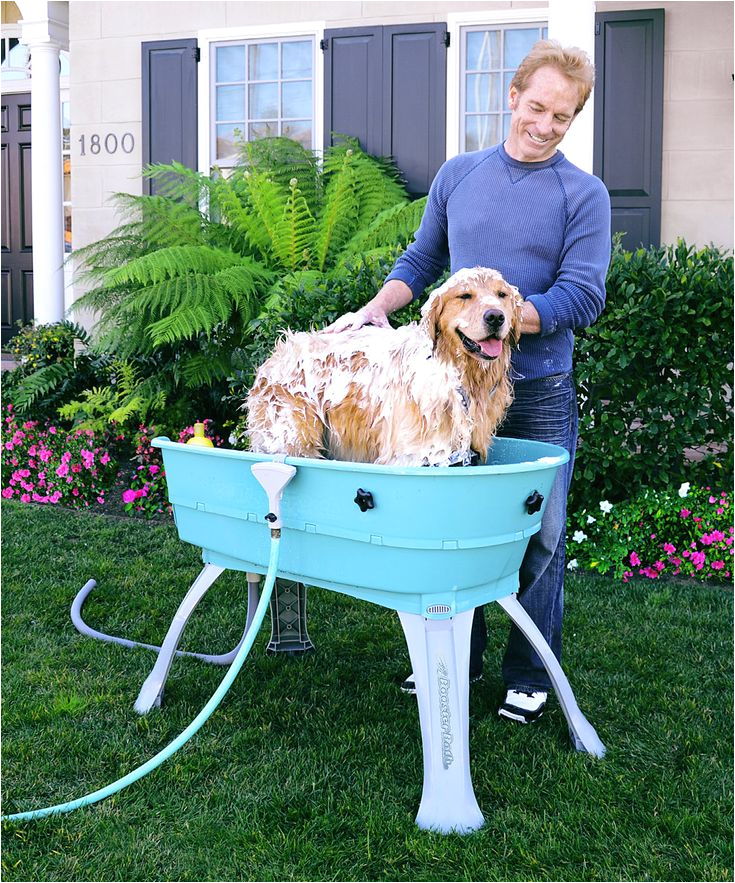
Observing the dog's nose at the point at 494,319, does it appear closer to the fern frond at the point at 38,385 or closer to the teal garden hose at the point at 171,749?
the teal garden hose at the point at 171,749

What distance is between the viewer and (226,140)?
7.25m

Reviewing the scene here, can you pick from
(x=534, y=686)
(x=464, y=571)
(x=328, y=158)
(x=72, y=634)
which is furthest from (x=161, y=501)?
(x=464, y=571)

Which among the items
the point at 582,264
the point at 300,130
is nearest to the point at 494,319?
the point at 582,264

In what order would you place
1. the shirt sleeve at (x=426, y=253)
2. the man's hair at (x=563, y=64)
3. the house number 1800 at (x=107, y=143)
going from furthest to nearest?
1. the house number 1800 at (x=107, y=143)
2. the shirt sleeve at (x=426, y=253)
3. the man's hair at (x=563, y=64)

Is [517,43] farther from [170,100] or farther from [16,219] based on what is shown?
[16,219]

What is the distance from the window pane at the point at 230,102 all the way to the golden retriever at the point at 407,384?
5143 millimetres

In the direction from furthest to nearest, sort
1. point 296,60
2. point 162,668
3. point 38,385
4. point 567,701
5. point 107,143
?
1. point 107,143
2. point 296,60
3. point 38,385
4. point 162,668
5. point 567,701

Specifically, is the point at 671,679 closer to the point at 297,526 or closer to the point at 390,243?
the point at 297,526

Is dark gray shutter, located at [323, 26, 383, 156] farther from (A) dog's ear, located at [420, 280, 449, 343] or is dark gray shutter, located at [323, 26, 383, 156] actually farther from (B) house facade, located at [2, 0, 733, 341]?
(A) dog's ear, located at [420, 280, 449, 343]

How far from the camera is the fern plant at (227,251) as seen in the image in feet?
16.9

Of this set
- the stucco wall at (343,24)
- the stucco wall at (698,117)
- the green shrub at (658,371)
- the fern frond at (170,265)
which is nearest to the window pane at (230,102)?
the stucco wall at (343,24)

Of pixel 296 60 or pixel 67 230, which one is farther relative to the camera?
pixel 67 230

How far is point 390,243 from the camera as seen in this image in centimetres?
554

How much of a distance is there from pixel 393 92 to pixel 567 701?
5212 mm
